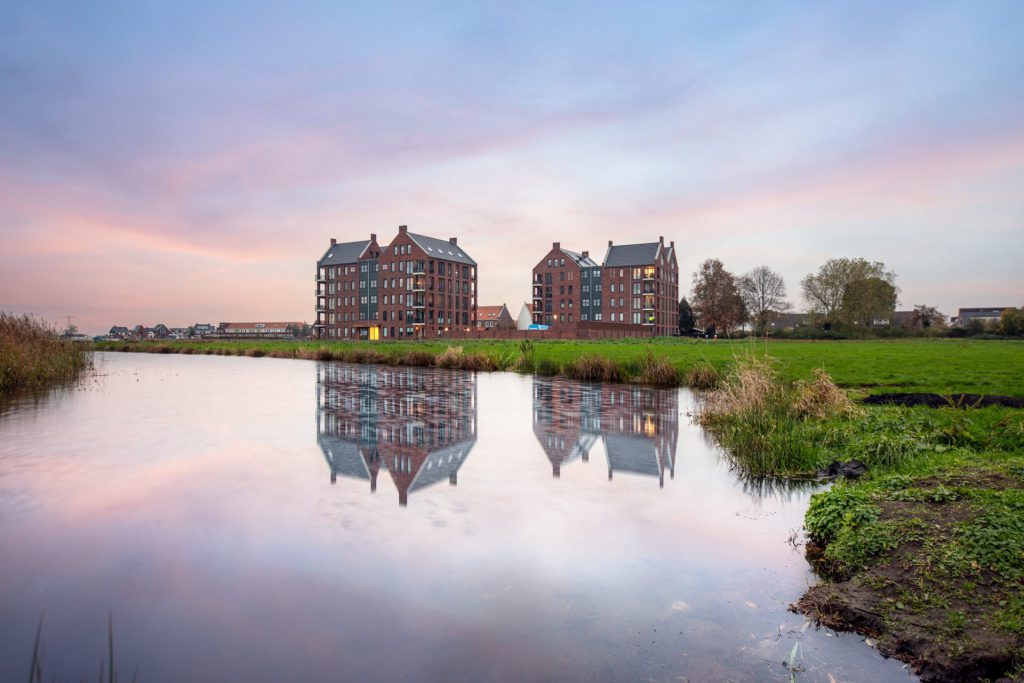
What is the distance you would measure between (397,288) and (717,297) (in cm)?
4856

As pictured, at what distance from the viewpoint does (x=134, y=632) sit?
3.85 m

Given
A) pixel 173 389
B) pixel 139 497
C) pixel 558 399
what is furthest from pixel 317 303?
pixel 139 497

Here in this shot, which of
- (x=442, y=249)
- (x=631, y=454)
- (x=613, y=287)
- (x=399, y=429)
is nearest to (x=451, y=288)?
(x=442, y=249)

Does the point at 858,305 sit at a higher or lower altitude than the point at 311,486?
higher

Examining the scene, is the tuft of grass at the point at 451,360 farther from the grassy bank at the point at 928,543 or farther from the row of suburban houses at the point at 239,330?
the row of suburban houses at the point at 239,330

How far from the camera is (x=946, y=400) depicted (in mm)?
11547

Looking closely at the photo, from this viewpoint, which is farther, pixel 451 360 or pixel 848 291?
pixel 848 291

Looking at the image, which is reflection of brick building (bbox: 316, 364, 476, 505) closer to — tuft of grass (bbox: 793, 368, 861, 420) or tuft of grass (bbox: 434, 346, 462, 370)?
tuft of grass (bbox: 793, 368, 861, 420)

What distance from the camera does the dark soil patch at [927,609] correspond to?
3.37 meters

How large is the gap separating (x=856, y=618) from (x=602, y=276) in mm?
93399

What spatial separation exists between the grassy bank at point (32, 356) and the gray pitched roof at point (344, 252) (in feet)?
244

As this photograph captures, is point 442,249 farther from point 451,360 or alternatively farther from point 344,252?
point 451,360

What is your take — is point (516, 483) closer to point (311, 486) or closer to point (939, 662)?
point (311, 486)

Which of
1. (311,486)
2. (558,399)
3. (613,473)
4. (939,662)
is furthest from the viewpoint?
(558,399)
